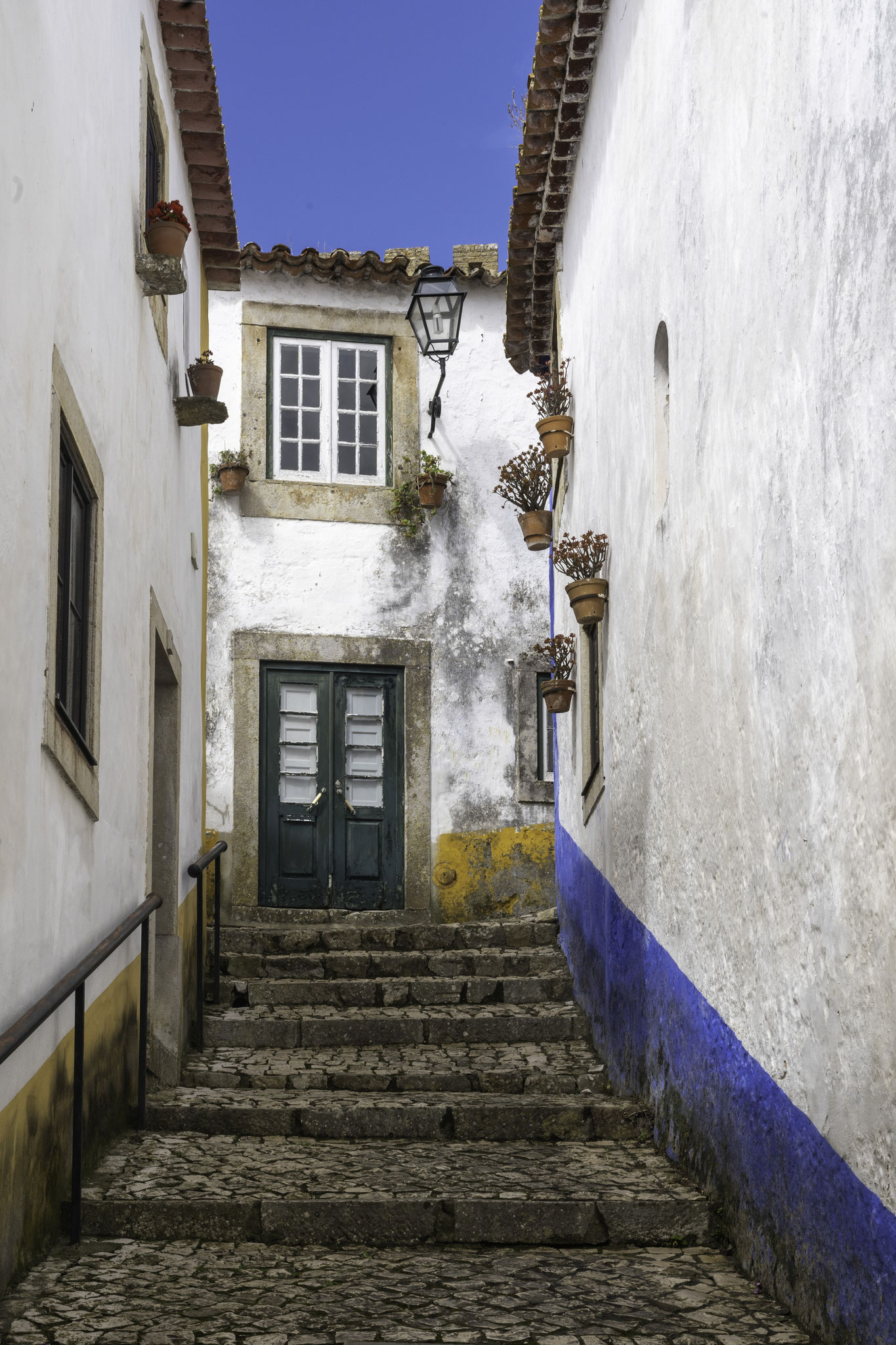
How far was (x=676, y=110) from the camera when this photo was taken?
18.4ft

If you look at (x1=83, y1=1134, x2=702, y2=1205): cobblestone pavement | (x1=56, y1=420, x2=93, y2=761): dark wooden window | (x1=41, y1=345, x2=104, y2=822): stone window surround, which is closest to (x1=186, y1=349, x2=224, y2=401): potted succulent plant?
(x1=41, y1=345, x2=104, y2=822): stone window surround

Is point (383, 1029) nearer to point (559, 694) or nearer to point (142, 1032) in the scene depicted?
point (142, 1032)

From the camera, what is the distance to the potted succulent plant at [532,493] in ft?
31.6

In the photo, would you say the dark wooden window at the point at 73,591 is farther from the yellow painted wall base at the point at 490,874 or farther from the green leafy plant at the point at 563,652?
the yellow painted wall base at the point at 490,874

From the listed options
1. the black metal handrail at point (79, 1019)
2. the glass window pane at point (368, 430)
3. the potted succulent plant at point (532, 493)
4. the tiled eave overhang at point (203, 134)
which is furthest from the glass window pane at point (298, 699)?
the black metal handrail at point (79, 1019)

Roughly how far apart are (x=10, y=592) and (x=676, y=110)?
11.0 ft

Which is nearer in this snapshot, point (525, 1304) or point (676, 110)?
point (525, 1304)

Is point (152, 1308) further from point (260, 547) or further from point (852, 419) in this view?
point (260, 547)

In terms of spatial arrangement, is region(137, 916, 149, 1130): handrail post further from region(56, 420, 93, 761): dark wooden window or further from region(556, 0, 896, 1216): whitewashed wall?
region(556, 0, 896, 1216): whitewashed wall

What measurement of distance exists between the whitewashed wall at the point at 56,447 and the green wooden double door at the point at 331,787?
3.89 m

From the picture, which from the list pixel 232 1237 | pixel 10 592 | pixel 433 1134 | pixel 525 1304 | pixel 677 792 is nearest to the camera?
pixel 10 592

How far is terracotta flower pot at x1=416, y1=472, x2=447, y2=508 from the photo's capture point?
11867 mm

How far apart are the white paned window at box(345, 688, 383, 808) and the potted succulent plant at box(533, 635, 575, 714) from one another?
9.40ft

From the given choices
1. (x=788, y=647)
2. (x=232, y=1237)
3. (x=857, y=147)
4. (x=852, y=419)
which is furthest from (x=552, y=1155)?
(x=857, y=147)
